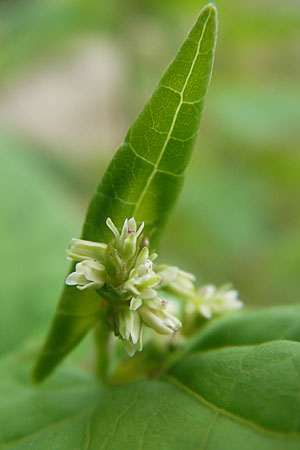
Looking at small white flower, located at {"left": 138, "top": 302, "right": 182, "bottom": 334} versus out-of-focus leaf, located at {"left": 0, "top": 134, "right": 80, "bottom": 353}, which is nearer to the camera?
small white flower, located at {"left": 138, "top": 302, "right": 182, "bottom": 334}

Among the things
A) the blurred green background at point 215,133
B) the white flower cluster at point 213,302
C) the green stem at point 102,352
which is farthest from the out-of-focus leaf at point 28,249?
the white flower cluster at point 213,302

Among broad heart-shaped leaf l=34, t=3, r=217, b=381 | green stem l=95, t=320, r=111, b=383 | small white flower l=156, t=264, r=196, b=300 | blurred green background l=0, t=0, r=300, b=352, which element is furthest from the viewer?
blurred green background l=0, t=0, r=300, b=352

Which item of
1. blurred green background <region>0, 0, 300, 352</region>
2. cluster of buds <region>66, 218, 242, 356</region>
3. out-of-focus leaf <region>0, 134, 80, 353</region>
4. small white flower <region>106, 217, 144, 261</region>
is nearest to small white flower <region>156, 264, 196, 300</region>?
cluster of buds <region>66, 218, 242, 356</region>

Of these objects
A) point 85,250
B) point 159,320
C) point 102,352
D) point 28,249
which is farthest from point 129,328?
point 28,249

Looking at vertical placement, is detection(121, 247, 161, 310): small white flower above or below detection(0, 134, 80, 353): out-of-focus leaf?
above

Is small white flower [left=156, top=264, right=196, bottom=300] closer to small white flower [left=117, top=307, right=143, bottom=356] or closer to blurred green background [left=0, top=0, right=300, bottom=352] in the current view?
small white flower [left=117, top=307, right=143, bottom=356]

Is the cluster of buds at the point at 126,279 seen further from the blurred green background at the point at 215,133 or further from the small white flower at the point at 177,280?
the blurred green background at the point at 215,133
